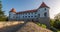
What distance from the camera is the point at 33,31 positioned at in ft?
53.4

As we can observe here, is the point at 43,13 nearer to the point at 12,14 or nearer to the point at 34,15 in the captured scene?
the point at 34,15

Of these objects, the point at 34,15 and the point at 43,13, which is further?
the point at 34,15

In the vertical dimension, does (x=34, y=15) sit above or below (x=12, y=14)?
below

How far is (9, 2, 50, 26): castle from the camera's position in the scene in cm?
4391

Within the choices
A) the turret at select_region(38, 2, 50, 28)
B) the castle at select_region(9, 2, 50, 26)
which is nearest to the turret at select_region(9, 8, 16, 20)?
the castle at select_region(9, 2, 50, 26)

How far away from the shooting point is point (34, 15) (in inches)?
2080

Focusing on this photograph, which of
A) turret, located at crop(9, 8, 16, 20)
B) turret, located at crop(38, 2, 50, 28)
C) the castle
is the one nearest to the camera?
turret, located at crop(38, 2, 50, 28)

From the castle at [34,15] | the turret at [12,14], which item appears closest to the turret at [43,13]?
the castle at [34,15]

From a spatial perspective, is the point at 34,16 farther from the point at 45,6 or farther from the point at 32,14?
the point at 45,6

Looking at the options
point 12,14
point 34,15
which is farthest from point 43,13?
point 12,14

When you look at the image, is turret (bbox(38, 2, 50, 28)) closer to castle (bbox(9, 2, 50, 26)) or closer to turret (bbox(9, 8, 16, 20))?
castle (bbox(9, 2, 50, 26))

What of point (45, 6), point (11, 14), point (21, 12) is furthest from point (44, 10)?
point (11, 14)

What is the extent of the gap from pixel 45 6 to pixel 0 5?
19893 mm

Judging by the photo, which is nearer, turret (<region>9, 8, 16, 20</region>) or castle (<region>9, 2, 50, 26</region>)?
castle (<region>9, 2, 50, 26</region>)
